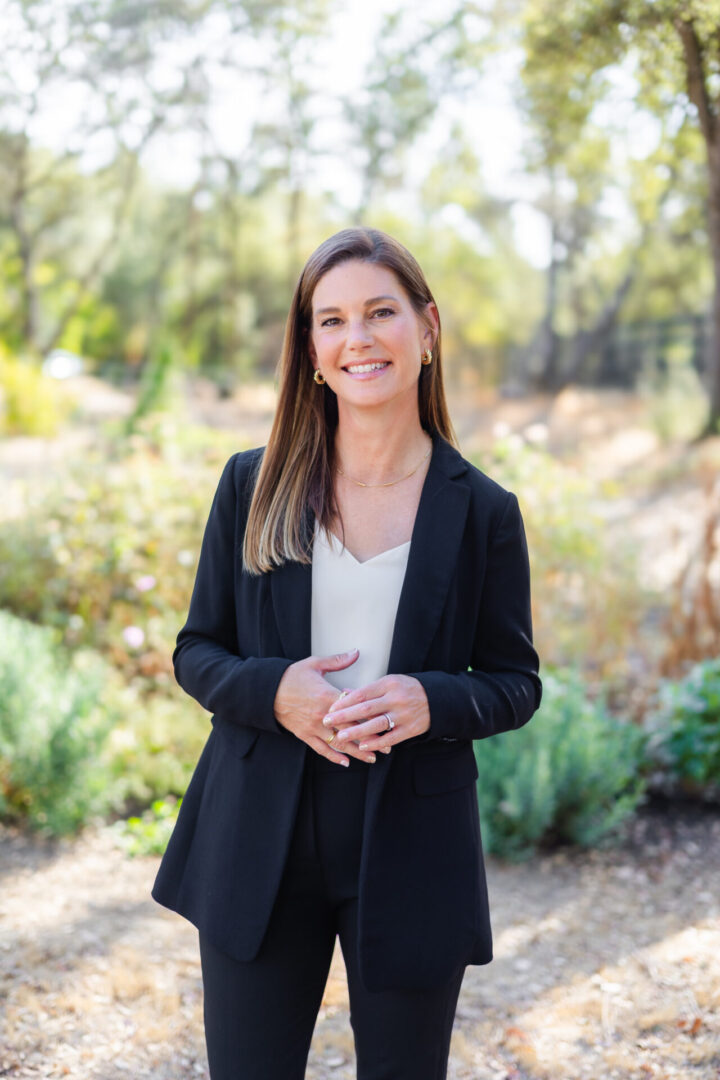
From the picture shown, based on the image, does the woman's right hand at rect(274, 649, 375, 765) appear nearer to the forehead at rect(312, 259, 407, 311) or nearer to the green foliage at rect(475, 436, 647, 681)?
the forehead at rect(312, 259, 407, 311)

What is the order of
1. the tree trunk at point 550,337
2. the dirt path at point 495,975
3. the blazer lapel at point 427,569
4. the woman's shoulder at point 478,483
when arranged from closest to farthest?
the blazer lapel at point 427,569 < the woman's shoulder at point 478,483 < the dirt path at point 495,975 < the tree trunk at point 550,337

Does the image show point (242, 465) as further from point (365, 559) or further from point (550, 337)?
Result: point (550, 337)

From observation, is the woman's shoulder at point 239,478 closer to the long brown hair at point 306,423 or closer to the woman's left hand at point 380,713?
the long brown hair at point 306,423

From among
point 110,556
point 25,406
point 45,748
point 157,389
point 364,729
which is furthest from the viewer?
point 25,406

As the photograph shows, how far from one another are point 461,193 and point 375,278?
2318 cm

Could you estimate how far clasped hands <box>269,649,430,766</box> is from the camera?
1507mm

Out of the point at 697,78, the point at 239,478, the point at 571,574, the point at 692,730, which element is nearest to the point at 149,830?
the point at 692,730

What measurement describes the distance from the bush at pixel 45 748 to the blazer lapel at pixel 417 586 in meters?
2.52

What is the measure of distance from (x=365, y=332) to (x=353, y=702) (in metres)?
0.64

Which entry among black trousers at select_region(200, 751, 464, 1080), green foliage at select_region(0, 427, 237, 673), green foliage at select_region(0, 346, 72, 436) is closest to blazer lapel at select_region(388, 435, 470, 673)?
black trousers at select_region(200, 751, 464, 1080)

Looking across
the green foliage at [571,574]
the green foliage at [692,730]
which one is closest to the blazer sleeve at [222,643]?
→ the green foliage at [692,730]

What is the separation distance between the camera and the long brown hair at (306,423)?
5.57 ft

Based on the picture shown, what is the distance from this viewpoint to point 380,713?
151 cm

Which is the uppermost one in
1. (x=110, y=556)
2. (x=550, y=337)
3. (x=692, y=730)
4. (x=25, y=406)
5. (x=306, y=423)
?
(x=550, y=337)
